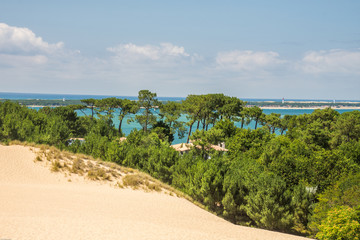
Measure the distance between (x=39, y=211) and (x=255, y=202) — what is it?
16.1 m

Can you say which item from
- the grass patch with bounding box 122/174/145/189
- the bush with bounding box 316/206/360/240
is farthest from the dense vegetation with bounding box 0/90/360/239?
the grass patch with bounding box 122/174/145/189

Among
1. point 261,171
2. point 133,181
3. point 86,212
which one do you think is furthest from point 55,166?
point 261,171

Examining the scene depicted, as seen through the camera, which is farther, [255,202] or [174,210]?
[255,202]

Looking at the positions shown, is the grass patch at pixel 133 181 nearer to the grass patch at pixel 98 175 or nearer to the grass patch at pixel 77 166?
the grass patch at pixel 98 175

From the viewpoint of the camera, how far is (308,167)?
86.4 feet

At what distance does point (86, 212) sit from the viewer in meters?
16.8

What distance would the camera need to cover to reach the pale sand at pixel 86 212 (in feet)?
40.1

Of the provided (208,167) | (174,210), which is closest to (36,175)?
(174,210)

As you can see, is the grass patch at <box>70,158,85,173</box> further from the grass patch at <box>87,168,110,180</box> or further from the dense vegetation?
the dense vegetation

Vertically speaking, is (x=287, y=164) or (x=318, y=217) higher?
(x=287, y=164)

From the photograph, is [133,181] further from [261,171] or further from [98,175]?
[261,171]

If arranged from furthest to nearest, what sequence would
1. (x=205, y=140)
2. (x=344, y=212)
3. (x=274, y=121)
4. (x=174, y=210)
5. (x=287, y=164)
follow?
(x=274, y=121) → (x=205, y=140) → (x=287, y=164) → (x=174, y=210) → (x=344, y=212)

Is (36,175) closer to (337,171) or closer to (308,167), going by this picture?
(308,167)

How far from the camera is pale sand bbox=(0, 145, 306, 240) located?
1222cm
